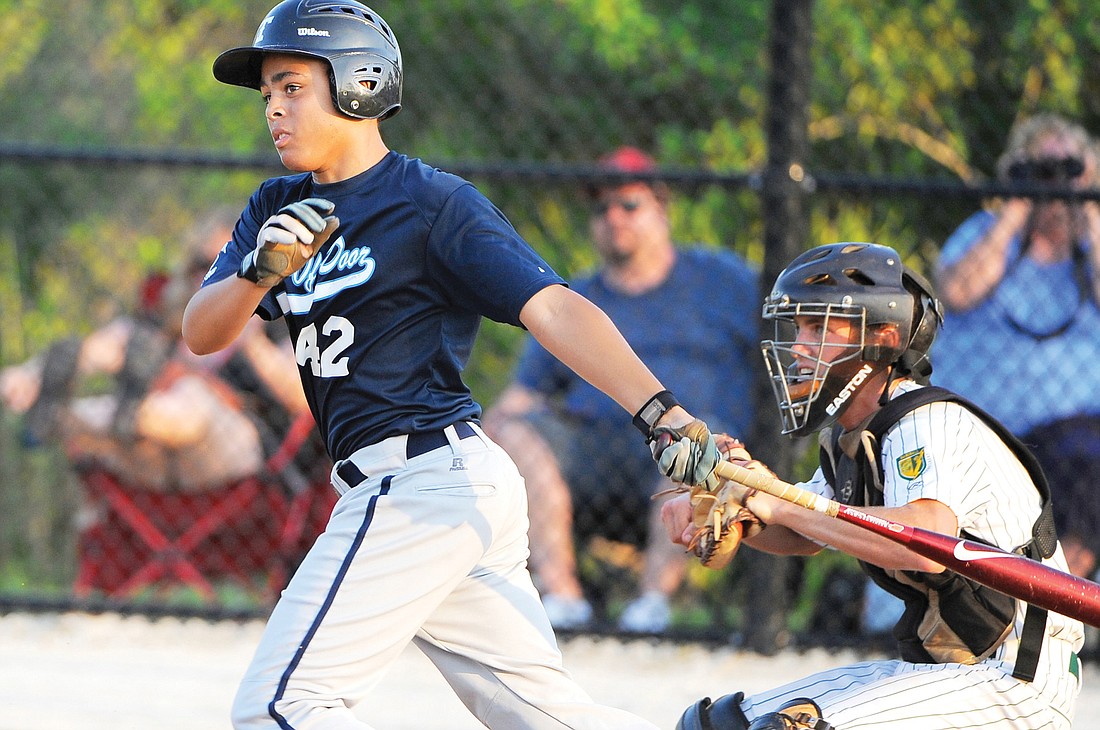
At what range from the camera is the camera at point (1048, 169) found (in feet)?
15.7

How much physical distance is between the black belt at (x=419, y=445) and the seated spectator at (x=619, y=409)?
228 cm

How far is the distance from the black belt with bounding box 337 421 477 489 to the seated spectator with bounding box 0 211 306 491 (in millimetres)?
2723

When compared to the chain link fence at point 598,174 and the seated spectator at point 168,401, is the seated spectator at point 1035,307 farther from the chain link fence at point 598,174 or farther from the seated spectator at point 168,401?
the seated spectator at point 168,401

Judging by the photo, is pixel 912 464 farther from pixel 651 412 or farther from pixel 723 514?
pixel 651 412

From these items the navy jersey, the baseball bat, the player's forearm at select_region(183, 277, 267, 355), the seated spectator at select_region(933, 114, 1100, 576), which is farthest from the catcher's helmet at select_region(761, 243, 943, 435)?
the seated spectator at select_region(933, 114, 1100, 576)

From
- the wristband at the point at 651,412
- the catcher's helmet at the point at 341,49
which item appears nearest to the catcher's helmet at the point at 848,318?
the wristband at the point at 651,412

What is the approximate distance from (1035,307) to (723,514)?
2.70 m

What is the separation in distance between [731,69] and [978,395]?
198 centimetres

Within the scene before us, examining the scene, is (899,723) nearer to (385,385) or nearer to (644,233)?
(385,385)

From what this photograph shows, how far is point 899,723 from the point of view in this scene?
8.10 ft

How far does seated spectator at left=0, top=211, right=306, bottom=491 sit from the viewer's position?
5.38 metres

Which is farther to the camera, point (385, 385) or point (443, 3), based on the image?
point (443, 3)

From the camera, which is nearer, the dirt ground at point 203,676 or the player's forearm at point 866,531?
the player's forearm at point 866,531

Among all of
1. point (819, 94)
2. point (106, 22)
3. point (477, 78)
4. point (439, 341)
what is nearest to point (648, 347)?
point (819, 94)
